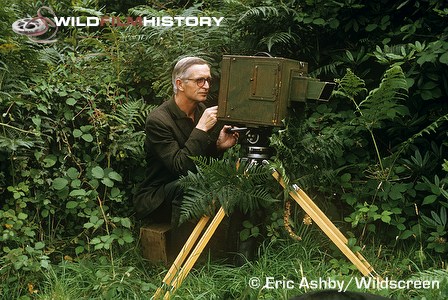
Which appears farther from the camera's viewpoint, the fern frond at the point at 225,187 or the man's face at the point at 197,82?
the man's face at the point at 197,82

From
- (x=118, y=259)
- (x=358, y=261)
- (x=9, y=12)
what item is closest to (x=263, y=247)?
(x=358, y=261)

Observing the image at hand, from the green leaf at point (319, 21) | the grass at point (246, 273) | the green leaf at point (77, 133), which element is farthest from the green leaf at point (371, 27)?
the green leaf at point (77, 133)

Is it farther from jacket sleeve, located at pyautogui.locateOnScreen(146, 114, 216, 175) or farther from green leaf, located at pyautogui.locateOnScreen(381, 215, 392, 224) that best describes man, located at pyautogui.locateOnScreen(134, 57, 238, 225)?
green leaf, located at pyautogui.locateOnScreen(381, 215, 392, 224)

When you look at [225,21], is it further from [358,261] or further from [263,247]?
[358,261]

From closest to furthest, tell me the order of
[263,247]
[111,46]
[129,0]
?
[263,247], [111,46], [129,0]

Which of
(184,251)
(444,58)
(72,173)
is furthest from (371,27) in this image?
(72,173)

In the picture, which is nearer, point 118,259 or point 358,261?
point 358,261

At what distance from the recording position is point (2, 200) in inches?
149

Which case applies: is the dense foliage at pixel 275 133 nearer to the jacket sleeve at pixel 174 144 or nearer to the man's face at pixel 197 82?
the man's face at pixel 197 82

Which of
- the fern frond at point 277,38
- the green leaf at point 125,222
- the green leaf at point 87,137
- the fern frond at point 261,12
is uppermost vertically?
the fern frond at point 261,12

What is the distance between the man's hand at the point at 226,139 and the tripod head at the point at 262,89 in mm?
201

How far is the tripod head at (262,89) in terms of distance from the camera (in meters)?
3.35

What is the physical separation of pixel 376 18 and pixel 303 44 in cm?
45

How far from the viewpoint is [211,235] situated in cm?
348
